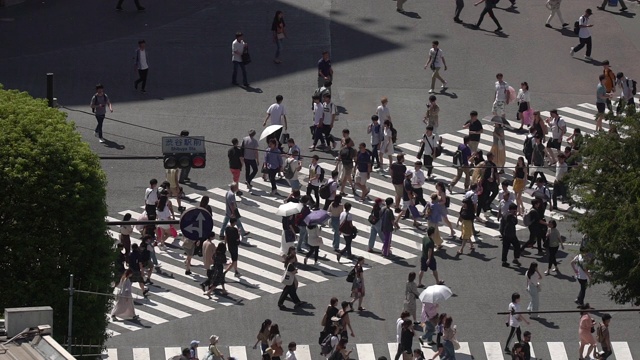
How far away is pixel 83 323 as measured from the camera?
33062mm

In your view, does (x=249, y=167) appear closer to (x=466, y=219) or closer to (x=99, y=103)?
(x=99, y=103)

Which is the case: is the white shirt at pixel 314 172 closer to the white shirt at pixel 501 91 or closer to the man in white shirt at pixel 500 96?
the man in white shirt at pixel 500 96

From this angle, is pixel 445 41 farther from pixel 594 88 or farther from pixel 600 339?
pixel 600 339

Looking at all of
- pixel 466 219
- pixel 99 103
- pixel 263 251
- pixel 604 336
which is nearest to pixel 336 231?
pixel 263 251

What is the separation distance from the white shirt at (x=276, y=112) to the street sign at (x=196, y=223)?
14.0 metres

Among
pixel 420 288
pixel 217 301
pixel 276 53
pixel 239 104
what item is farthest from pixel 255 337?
pixel 276 53

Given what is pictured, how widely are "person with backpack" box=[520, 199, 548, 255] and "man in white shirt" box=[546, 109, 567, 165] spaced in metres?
5.20

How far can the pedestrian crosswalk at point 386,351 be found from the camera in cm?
3747

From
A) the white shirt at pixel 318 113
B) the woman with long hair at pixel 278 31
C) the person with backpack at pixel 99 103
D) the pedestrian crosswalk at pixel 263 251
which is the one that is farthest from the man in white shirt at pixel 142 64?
the pedestrian crosswalk at pixel 263 251

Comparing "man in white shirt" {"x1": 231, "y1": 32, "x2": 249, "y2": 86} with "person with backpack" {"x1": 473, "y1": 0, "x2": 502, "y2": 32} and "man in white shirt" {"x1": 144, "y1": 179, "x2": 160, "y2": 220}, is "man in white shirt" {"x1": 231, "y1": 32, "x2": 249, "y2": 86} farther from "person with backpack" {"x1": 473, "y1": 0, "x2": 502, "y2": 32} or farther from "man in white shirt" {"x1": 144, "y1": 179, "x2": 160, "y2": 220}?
"man in white shirt" {"x1": 144, "y1": 179, "x2": 160, "y2": 220}

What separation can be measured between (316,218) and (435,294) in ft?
16.1

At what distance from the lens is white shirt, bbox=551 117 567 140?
47.7 metres

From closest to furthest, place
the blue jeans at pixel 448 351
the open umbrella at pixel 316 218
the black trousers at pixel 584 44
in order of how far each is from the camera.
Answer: the blue jeans at pixel 448 351, the open umbrella at pixel 316 218, the black trousers at pixel 584 44

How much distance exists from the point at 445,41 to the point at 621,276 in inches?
868
